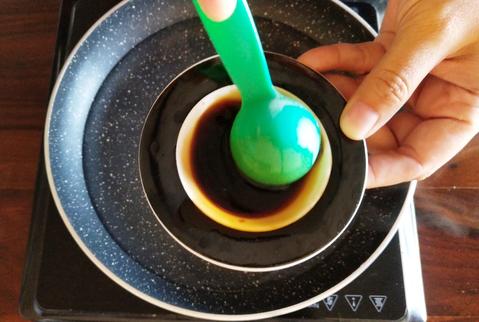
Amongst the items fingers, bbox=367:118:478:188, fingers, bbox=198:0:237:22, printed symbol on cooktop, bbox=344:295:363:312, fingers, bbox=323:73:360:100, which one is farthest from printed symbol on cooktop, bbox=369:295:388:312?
fingers, bbox=198:0:237:22

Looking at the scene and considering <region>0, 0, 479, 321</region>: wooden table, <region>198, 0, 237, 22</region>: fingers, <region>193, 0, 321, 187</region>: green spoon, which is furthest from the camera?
<region>0, 0, 479, 321</region>: wooden table

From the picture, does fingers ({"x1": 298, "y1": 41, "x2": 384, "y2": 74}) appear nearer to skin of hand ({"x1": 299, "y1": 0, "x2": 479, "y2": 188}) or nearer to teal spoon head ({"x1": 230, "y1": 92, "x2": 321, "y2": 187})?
skin of hand ({"x1": 299, "y1": 0, "x2": 479, "y2": 188})

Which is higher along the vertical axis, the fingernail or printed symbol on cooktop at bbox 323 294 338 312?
the fingernail

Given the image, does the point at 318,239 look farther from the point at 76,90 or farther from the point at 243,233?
the point at 76,90

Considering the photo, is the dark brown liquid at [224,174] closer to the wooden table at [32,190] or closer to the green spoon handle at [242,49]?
the green spoon handle at [242,49]

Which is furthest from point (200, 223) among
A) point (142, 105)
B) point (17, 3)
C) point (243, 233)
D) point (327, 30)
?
point (17, 3)

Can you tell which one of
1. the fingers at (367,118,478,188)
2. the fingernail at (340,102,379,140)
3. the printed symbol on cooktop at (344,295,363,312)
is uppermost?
the fingernail at (340,102,379,140)
